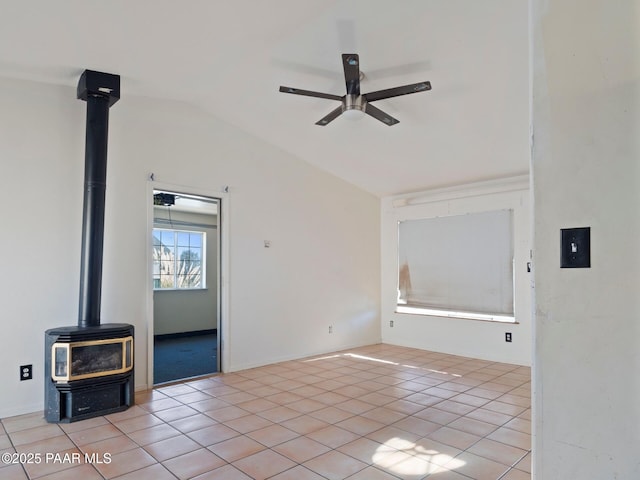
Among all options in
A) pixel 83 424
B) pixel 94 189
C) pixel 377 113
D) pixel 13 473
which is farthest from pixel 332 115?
pixel 13 473

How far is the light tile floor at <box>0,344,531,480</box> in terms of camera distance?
8.15 ft

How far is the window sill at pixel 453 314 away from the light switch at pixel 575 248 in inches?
176

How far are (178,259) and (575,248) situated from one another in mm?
7305

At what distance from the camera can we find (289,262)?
547 centimetres

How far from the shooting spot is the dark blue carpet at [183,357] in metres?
4.79

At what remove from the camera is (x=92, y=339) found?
3334 millimetres

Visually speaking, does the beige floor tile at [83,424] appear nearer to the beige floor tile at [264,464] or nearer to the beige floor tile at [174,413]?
the beige floor tile at [174,413]

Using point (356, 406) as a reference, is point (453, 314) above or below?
above

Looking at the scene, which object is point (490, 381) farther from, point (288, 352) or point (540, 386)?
point (540, 386)

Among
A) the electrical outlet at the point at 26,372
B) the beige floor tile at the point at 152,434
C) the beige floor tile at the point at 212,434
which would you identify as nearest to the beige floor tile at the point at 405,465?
the beige floor tile at the point at 212,434

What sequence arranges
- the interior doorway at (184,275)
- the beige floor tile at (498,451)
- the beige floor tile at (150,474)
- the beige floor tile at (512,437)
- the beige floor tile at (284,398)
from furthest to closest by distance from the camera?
the interior doorway at (184,275)
the beige floor tile at (284,398)
the beige floor tile at (512,437)
the beige floor tile at (498,451)
the beige floor tile at (150,474)

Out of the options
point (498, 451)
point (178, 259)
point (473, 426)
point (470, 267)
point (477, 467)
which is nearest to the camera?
point (477, 467)

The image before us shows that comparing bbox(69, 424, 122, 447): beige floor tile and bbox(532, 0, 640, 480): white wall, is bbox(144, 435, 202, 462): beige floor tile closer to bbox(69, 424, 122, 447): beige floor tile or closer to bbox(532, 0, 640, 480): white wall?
bbox(69, 424, 122, 447): beige floor tile

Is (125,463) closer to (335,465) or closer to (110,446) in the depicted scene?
(110,446)
